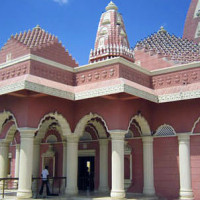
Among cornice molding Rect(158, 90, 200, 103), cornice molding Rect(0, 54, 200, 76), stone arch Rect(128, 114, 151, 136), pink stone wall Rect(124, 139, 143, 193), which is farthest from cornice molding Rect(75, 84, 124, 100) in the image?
pink stone wall Rect(124, 139, 143, 193)

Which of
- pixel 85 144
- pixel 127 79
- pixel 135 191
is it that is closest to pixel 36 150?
pixel 85 144

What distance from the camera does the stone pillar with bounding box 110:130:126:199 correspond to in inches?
382

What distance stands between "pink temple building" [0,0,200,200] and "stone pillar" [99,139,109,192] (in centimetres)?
4

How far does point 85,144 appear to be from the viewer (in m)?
14.0

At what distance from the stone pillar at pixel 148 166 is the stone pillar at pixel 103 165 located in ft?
5.71

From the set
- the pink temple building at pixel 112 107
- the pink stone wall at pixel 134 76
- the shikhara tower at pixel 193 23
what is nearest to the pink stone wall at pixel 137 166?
the pink temple building at pixel 112 107

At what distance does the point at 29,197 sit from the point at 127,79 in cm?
469

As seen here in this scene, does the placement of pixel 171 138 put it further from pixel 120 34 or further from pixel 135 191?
pixel 120 34

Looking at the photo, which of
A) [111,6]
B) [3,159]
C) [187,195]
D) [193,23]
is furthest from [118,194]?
[193,23]

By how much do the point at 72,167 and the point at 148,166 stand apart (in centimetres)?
268

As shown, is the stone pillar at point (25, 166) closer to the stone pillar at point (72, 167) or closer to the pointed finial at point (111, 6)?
the stone pillar at point (72, 167)

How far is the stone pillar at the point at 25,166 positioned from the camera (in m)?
9.44

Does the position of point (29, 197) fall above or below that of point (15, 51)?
below

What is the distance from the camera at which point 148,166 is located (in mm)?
11523
